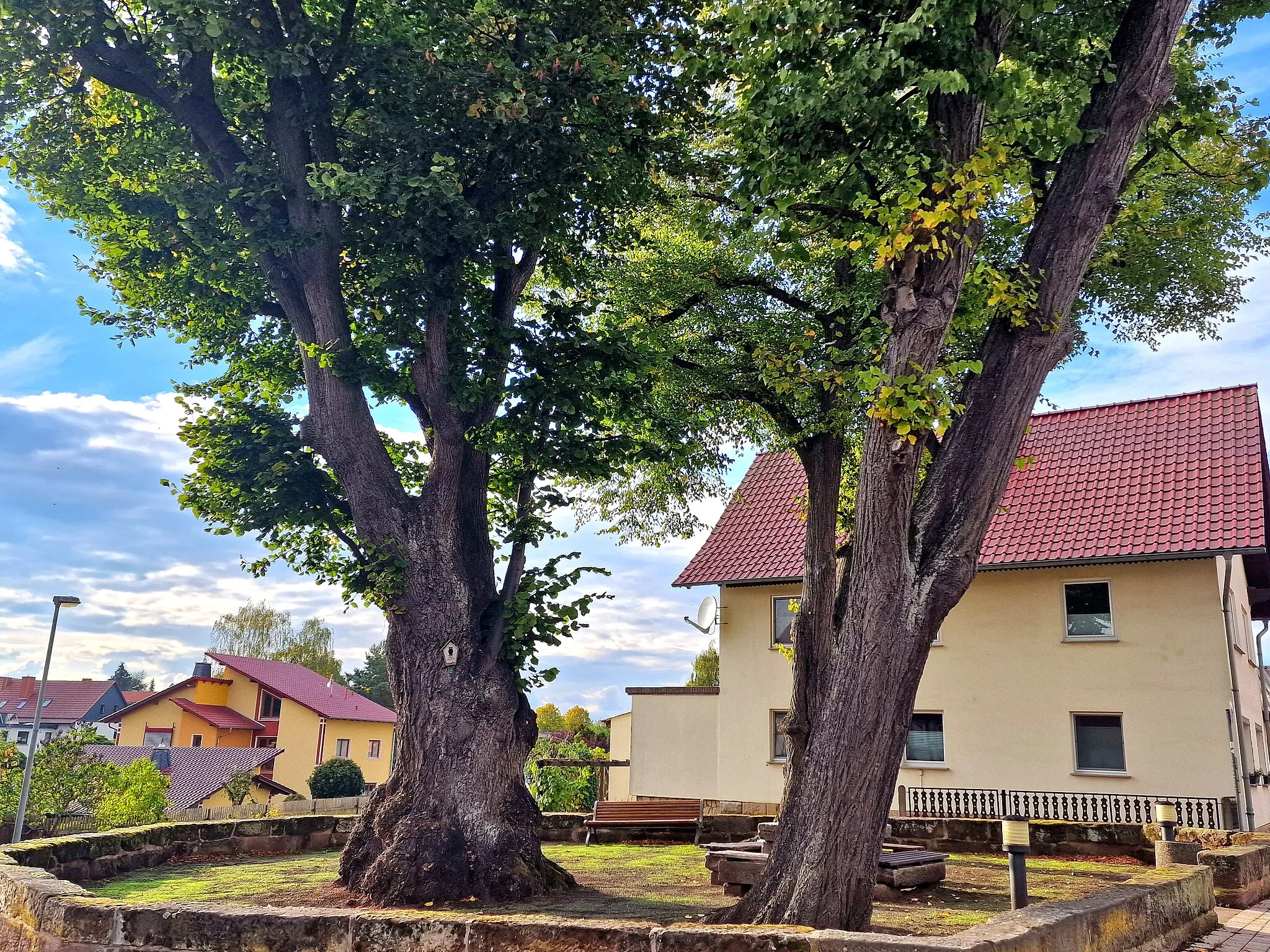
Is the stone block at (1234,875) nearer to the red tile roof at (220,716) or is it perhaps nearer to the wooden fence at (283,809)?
the wooden fence at (283,809)

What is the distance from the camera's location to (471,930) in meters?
5.73

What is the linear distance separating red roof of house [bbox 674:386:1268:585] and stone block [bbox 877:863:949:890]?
731 cm

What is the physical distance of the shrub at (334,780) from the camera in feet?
123

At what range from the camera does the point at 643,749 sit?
24.9 metres

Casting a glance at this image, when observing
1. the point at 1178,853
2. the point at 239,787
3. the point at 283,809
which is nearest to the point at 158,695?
the point at 239,787

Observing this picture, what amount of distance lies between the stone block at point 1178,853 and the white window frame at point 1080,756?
299 inches

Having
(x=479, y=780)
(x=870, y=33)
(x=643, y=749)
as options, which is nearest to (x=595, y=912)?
(x=479, y=780)

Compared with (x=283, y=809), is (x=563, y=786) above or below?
above

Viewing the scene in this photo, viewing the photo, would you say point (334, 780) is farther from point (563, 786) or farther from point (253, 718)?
point (563, 786)

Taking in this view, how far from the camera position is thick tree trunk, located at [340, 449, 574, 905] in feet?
31.5

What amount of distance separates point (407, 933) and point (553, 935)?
37.6 inches

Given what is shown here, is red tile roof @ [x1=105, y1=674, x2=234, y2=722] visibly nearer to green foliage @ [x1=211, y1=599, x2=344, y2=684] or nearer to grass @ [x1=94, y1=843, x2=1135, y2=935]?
green foliage @ [x1=211, y1=599, x2=344, y2=684]

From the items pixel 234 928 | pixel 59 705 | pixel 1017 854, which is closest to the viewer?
pixel 234 928

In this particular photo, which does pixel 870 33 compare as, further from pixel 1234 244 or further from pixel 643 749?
pixel 643 749
